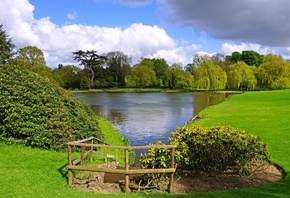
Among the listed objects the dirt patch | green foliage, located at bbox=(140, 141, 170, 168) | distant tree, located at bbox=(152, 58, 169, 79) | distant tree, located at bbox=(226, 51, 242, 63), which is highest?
distant tree, located at bbox=(226, 51, 242, 63)

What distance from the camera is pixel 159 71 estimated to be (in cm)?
13762

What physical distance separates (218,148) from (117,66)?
119m

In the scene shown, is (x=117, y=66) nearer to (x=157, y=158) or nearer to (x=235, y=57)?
(x=235, y=57)

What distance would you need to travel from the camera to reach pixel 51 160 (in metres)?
11.2

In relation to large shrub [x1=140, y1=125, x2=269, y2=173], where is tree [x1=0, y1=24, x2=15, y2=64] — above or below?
above

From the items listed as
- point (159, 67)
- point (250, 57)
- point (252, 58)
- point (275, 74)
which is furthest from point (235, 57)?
point (275, 74)

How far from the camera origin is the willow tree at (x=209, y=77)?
8219 cm

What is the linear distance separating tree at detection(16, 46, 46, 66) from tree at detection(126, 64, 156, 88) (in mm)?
40293

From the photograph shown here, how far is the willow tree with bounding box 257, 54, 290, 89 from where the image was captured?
76.9 m

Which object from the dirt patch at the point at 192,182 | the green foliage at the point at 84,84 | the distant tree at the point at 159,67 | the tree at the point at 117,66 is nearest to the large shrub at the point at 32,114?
the dirt patch at the point at 192,182

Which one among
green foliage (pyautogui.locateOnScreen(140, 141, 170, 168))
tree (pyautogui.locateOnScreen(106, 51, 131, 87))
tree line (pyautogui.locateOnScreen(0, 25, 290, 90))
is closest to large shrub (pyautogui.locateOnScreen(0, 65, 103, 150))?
green foliage (pyautogui.locateOnScreen(140, 141, 170, 168))

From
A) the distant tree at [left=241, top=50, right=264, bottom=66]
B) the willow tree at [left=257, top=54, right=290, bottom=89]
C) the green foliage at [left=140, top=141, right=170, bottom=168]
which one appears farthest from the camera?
the distant tree at [left=241, top=50, right=264, bottom=66]

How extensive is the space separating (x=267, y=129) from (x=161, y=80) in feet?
342

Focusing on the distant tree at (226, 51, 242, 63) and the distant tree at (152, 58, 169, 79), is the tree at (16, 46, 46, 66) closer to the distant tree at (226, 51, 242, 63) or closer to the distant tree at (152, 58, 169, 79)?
the distant tree at (152, 58, 169, 79)
